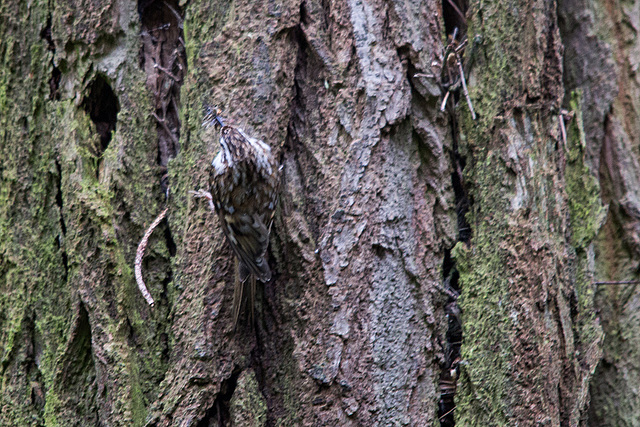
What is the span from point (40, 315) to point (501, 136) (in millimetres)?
1856

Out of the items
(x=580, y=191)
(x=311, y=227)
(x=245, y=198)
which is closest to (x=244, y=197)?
(x=245, y=198)

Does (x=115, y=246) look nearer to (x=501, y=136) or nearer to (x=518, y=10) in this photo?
(x=501, y=136)

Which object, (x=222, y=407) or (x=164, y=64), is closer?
(x=222, y=407)

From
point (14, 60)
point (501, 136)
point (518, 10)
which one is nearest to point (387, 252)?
point (501, 136)

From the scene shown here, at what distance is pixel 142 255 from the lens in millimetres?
2168

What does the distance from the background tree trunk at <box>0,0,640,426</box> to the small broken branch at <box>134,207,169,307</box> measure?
0.12ft

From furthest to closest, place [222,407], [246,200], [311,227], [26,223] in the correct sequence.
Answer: [246,200] → [26,223] → [311,227] → [222,407]

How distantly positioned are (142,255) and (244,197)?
1.63ft

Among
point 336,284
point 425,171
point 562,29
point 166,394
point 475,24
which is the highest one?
point 562,29

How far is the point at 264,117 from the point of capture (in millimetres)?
2193

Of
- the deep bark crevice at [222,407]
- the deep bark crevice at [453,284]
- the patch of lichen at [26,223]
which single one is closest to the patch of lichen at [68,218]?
the patch of lichen at [26,223]

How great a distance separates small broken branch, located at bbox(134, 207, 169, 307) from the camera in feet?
6.87

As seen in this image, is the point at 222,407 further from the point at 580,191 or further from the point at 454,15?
the point at 454,15

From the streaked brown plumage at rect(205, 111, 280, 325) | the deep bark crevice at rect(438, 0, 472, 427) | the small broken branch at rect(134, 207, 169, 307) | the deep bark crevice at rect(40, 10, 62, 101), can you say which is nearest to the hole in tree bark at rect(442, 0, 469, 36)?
the deep bark crevice at rect(438, 0, 472, 427)
